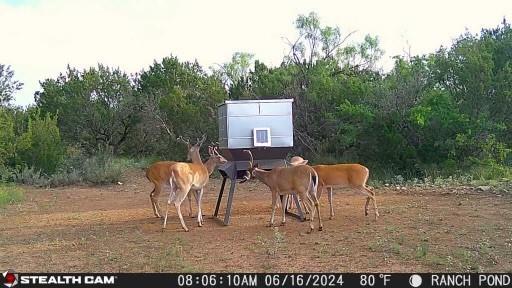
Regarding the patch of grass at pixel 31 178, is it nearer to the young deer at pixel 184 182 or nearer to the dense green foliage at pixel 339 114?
the dense green foliage at pixel 339 114

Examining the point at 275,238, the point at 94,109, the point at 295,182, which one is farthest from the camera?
the point at 94,109

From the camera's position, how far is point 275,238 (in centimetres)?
909

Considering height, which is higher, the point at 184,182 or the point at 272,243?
the point at 184,182

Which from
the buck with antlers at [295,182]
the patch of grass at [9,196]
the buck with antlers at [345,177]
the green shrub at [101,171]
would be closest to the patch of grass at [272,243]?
the buck with antlers at [295,182]

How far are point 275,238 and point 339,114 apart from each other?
501 inches

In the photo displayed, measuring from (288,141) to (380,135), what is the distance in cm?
913

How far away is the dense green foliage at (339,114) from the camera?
1856 centimetres

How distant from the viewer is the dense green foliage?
1856 centimetres

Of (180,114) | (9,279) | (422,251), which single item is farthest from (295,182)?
(180,114)

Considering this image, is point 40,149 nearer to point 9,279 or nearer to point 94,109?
point 94,109

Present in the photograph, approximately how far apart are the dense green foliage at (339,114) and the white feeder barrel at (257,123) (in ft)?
26.0

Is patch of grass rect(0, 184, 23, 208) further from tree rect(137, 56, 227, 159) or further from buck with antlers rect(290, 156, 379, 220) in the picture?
tree rect(137, 56, 227, 159)

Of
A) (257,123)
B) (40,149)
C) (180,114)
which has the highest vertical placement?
(180,114)

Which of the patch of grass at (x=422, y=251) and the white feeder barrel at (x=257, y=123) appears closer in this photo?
the patch of grass at (x=422, y=251)
